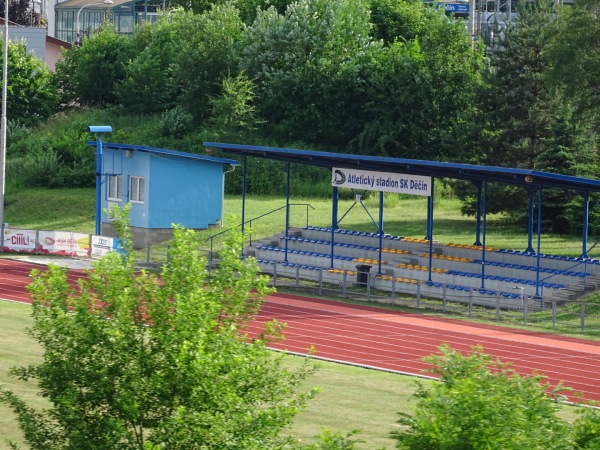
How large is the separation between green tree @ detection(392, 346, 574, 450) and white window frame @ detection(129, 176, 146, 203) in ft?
114

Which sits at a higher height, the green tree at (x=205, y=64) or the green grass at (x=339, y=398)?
the green tree at (x=205, y=64)

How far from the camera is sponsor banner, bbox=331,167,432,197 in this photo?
122ft

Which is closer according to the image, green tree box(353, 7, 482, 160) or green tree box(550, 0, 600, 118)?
green tree box(550, 0, 600, 118)

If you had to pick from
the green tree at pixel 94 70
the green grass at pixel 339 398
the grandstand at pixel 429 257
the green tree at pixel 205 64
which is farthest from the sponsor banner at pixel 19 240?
the green tree at pixel 94 70

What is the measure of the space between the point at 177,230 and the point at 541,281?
77.3 ft

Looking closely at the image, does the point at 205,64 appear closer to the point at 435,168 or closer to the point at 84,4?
the point at 435,168

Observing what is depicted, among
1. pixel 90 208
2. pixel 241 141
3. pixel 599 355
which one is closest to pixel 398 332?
pixel 599 355

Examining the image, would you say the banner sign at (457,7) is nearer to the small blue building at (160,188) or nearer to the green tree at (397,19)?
the green tree at (397,19)

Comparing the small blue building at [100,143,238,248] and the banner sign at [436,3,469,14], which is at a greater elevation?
the banner sign at [436,3,469,14]

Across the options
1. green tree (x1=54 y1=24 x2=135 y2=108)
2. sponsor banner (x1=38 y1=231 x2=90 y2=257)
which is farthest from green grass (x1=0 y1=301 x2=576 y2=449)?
green tree (x1=54 y1=24 x2=135 y2=108)

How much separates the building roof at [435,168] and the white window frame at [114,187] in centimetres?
766

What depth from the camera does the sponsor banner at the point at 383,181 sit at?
122 ft

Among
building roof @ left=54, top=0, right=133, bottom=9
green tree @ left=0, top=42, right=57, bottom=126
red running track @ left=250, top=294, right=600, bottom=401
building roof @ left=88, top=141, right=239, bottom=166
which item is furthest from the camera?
building roof @ left=54, top=0, right=133, bottom=9

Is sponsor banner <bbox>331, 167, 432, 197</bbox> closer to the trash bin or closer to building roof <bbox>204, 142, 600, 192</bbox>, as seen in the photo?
building roof <bbox>204, 142, 600, 192</bbox>
